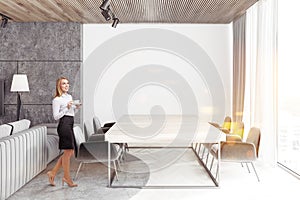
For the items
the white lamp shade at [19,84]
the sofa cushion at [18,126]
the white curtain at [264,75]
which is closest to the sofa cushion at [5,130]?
the sofa cushion at [18,126]

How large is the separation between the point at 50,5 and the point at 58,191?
3.24 metres

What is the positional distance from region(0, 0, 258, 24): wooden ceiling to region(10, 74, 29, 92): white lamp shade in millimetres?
1180

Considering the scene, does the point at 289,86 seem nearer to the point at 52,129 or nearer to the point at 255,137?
the point at 255,137

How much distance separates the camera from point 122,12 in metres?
6.76

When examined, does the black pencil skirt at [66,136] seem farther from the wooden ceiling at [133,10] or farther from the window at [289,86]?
the window at [289,86]

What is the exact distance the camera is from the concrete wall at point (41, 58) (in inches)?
300

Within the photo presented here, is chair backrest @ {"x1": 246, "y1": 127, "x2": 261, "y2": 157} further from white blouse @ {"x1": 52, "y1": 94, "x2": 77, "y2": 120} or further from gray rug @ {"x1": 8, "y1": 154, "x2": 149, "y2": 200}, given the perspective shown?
white blouse @ {"x1": 52, "y1": 94, "x2": 77, "y2": 120}

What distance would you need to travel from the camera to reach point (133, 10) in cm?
659

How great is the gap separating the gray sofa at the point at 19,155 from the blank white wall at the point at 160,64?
9.46ft

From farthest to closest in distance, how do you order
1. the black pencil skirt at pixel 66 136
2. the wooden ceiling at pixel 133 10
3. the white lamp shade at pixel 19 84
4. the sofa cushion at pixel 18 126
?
the white lamp shade at pixel 19 84 < the wooden ceiling at pixel 133 10 < the black pencil skirt at pixel 66 136 < the sofa cushion at pixel 18 126

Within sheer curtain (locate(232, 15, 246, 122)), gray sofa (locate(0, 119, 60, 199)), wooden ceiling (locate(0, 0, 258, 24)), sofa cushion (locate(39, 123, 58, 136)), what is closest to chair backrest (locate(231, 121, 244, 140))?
sheer curtain (locate(232, 15, 246, 122))

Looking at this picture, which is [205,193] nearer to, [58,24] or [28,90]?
[28,90]

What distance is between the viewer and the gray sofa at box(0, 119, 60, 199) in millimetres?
3869

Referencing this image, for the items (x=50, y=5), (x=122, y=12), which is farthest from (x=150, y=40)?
(x=50, y=5)
